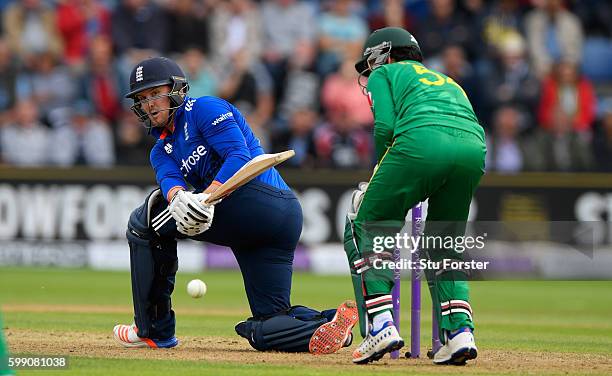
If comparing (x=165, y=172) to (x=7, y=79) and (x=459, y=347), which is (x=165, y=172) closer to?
(x=459, y=347)

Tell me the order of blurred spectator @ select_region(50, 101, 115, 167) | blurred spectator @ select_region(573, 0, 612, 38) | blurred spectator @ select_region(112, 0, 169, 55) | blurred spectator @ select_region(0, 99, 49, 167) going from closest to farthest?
1. blurred spectator @ select_region(50, 101, 115, 167)
2. blurred spectator @ select_region(0, 99, 49, 167)
3. blurred spectator @ select_region(112, 0, 169, 55)
4. blurred spectator @ select_region(573, 0, 612, 38)

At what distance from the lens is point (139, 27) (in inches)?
715

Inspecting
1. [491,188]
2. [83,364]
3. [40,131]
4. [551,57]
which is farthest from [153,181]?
[83,364]

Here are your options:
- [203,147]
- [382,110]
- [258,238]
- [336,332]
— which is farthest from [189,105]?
[336,332]

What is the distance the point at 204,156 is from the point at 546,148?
9540 millimetres

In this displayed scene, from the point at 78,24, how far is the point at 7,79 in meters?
1.49

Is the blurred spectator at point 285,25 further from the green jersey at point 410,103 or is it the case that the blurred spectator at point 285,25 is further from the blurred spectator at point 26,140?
the green jersey at point 410,103

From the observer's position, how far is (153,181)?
16.1 m

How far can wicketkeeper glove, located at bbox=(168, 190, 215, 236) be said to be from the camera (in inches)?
280

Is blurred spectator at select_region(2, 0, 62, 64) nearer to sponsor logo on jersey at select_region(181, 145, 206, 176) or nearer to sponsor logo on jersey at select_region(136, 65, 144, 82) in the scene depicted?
sponsor logo on jersey at select_region(136, 65, 144, 82)

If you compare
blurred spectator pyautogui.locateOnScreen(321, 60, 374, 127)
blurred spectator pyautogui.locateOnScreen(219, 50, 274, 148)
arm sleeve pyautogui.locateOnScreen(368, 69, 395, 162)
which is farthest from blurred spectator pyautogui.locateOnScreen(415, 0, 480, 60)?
arm sleeve pyautogui.locateOnScreen(368, 69, 395, 162)

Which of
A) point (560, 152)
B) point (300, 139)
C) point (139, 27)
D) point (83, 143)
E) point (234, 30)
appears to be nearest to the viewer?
point (560, 152)

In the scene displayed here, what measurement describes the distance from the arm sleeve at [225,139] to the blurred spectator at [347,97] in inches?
362

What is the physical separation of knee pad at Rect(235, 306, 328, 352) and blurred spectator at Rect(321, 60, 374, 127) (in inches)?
363
